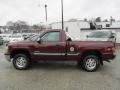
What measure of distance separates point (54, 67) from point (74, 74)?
4.92 ft

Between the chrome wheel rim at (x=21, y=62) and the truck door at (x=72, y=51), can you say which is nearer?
the truck door at (x=72, y=51)

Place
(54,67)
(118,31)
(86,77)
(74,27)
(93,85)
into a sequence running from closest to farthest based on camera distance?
(93,85)
(86,77)
(54,67)
(118,31)
(74,27)

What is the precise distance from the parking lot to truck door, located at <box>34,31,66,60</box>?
0.59 m

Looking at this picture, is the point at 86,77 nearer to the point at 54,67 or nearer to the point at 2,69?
the point at 54,67

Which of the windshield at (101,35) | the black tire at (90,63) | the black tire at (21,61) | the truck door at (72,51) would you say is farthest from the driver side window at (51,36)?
the windshield at (101,35)

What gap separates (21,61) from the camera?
8.15m

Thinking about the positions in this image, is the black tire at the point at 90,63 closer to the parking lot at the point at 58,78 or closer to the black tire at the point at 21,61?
the parking lot at the point at 58,78

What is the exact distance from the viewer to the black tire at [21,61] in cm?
812

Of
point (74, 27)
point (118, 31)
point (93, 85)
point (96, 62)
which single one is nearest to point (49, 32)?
point (96, 62)

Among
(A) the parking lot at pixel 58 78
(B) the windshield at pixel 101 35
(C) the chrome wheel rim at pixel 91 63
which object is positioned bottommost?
(A) the parking lot at pixel 58 78

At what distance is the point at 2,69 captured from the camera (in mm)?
8258

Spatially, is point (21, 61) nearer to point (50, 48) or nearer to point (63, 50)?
point (50, 48)

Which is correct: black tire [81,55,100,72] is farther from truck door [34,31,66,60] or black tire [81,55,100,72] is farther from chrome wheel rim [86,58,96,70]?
truck door [34,31,66,60]

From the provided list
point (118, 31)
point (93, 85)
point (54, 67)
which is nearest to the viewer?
point (93, 85)
